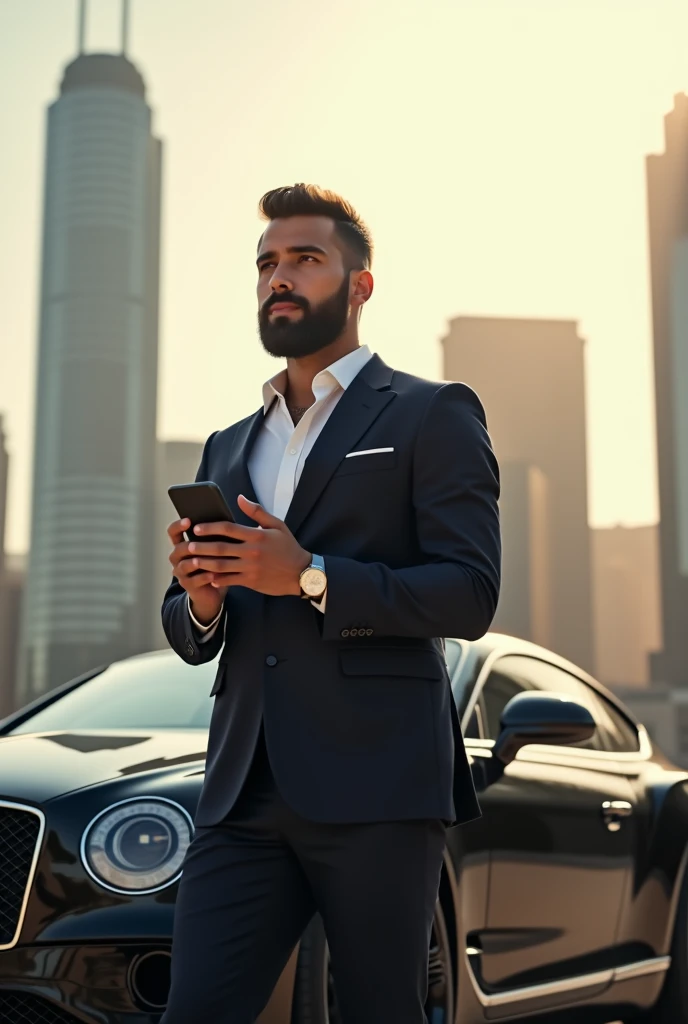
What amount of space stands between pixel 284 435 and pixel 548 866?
2030mm

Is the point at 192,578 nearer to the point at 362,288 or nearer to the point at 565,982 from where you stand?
the point at 362,288

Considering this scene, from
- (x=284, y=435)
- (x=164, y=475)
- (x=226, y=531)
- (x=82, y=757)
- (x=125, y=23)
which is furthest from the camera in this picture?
(x=125, y=23)

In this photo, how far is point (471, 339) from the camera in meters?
189

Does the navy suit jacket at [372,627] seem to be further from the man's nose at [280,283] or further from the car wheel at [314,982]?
the car wheel at [314,982]

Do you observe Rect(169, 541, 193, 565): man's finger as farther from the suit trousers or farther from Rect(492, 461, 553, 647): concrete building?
Rect(492, 461, 553, 647): concrete building

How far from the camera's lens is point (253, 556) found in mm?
2307

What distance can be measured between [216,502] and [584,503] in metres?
192

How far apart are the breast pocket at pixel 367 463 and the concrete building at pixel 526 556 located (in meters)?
159

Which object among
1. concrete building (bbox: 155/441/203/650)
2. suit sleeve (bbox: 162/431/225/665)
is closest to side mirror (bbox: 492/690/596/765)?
suit sleeve (bbox: 162/431/225/665)

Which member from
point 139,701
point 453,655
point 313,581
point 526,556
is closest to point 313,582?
point 313,581

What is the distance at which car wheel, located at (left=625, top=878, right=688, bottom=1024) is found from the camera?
15.9 feet

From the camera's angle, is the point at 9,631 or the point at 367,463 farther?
the point at 9,631

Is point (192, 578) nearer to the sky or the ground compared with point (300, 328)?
nearer to the ground

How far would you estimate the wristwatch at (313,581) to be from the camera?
236 centimetres
